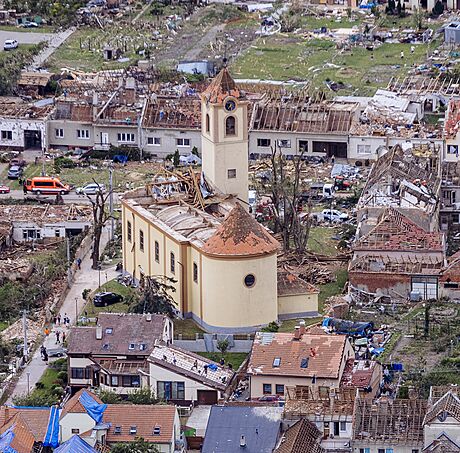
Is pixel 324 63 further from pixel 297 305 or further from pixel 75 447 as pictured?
pixel 75 447

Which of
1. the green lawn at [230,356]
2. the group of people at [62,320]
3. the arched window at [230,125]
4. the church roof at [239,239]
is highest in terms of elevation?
the arched window at [230,125]

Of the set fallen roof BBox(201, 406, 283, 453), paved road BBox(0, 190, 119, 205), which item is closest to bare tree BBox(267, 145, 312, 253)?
paved road BBox(0, 190, 119, 205)

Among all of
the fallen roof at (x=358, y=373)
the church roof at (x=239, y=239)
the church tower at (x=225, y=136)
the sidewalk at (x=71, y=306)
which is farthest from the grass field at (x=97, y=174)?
the fallen roof at (x=358, y=373)

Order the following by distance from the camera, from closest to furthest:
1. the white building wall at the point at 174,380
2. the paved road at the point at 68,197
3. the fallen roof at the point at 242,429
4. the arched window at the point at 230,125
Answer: the fallen roof at the point at 242,429
the white building wall at the point at 174,380
the arched window at the point at 230,125
the paved road at the point at 68,197

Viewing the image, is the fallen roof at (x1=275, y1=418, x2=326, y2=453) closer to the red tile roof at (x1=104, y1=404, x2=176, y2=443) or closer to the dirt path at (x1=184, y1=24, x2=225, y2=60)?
the red tile roof at (x1=104, y1=404, x2=176, y2=443)

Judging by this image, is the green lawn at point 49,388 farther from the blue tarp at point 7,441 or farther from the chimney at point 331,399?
the chimney at point 331,399

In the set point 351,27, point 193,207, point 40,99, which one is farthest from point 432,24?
point 193,207

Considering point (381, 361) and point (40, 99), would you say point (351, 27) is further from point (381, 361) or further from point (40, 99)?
point (381, 361)

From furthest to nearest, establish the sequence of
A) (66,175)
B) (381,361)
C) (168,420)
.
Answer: (66,175)
(381,361)
(168,420)
